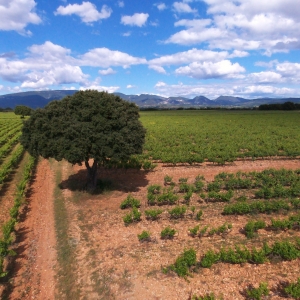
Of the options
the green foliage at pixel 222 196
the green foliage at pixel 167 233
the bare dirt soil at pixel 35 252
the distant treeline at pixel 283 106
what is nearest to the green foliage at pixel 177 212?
the green foliage at pixel 167 233

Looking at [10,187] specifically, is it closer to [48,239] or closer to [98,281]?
[48,239]

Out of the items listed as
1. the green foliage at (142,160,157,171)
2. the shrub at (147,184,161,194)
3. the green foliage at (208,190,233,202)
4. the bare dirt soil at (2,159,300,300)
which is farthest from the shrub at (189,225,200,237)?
the green foliage at (142,160,157,171)

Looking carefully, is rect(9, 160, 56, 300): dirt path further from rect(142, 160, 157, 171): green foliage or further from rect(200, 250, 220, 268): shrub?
rect(142, 160, 157, 171): green foliage

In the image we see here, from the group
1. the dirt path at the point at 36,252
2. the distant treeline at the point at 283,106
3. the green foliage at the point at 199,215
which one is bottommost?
the dirt path at the point at 36,252

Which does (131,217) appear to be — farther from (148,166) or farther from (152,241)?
(148,166)

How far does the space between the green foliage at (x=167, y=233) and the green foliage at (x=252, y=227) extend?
Result: 342 centimetres

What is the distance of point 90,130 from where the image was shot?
14.8m

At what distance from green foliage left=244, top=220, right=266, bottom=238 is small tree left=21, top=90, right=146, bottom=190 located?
7728 mm

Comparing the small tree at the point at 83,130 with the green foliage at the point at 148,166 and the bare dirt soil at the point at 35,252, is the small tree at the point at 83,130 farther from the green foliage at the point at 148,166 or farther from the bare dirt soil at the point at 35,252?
the green foliage at the point at 148,166

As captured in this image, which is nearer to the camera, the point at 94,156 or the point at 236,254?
the point at 236,254

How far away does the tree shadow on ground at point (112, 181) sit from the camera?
1817 centimetres

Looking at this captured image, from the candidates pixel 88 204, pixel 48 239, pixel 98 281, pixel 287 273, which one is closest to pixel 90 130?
pixel 88 204

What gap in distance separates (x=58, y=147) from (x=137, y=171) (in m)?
9.08

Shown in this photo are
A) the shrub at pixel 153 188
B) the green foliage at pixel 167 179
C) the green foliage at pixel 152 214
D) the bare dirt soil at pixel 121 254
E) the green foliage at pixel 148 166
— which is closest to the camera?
the bare dirt soil at pixel 121 254
